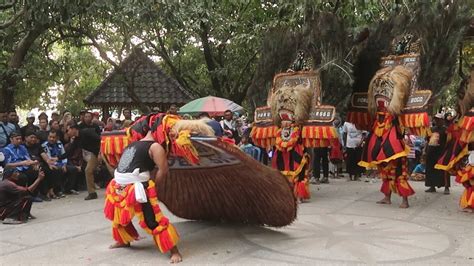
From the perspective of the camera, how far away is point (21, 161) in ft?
25.1

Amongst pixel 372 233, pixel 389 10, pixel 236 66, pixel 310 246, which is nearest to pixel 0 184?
pixel 310 246

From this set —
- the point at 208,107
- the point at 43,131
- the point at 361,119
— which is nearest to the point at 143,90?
the point at 208,107

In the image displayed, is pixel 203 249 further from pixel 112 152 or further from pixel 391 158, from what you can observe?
pixel 391 158

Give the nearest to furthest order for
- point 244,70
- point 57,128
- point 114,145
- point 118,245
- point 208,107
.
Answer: point 118,245
point 114,145
point 57,128
point 208,107
point 244,70

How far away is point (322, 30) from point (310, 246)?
4.06 meters

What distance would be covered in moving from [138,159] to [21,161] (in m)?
3.73

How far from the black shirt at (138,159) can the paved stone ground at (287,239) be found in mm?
840

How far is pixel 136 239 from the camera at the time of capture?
5.20 m

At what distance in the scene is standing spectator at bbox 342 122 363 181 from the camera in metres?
11.1

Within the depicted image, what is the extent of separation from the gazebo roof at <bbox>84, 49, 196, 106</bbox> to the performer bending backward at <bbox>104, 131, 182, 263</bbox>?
23.5 feet

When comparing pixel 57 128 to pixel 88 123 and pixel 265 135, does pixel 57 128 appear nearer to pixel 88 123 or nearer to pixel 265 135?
pixel 88 123

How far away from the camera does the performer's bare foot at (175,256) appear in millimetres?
4641

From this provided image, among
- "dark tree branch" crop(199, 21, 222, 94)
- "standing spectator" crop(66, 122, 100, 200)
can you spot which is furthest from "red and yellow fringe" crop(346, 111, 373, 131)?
"dark tree branch" crop(199, 21, 222, 94)

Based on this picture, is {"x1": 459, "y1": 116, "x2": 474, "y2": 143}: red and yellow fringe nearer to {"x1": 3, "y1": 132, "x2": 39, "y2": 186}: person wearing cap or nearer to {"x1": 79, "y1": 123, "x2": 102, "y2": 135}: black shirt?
{"x1": 79, "y1": 123, "x2": 102, "y2": 135}: black shirt
